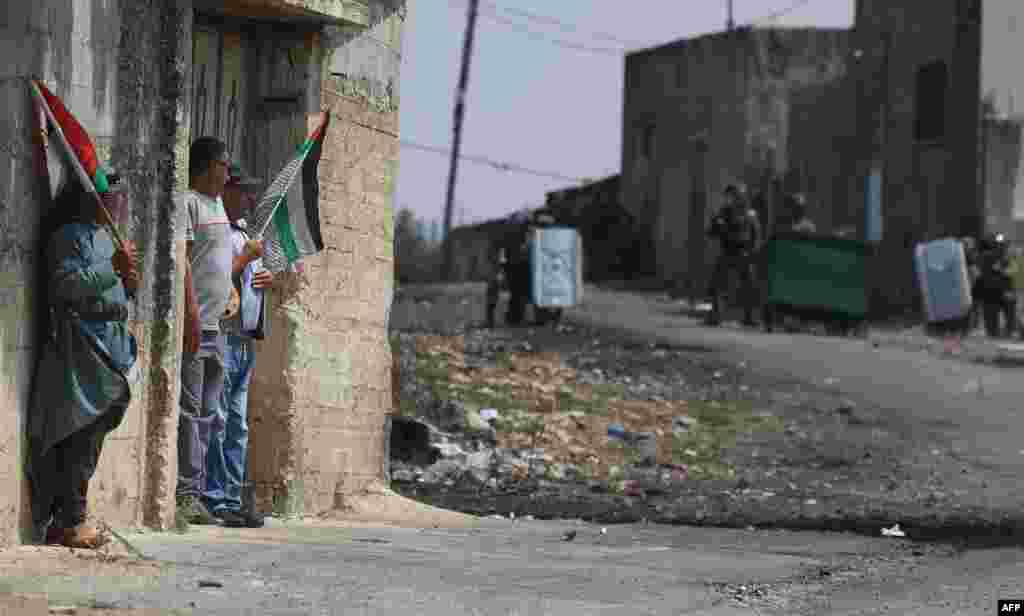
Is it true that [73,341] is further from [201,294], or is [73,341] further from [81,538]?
[201,294]

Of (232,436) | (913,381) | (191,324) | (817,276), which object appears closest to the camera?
(191,324)

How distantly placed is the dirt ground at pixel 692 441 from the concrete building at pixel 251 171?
186cm

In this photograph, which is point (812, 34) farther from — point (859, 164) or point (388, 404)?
point (388, 404)

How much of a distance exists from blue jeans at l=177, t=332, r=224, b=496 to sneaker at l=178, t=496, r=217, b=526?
3 centimetres

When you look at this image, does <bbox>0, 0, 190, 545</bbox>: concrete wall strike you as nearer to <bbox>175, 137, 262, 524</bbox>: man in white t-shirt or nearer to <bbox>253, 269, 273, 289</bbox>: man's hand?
<bbox>175, 137, 262, 524</bbox>: man in white t-shirt

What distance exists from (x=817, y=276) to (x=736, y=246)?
183 centimetres

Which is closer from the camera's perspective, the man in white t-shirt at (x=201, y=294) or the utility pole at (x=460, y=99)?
the man in white t-shirt at (x=201, y=294)

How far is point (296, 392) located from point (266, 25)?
1.90 m

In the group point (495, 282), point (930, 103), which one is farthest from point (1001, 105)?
point (495, 282)

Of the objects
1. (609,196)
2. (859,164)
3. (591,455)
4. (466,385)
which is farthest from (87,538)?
(609,196)

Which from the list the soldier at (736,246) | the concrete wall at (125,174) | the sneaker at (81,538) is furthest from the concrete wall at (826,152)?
the sneaker at (81,538)

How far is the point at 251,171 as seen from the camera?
34.4 ft

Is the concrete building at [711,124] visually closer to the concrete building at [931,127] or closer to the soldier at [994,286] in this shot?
the concrete building at [931,127]

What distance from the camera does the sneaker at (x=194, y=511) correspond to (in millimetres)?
9148
